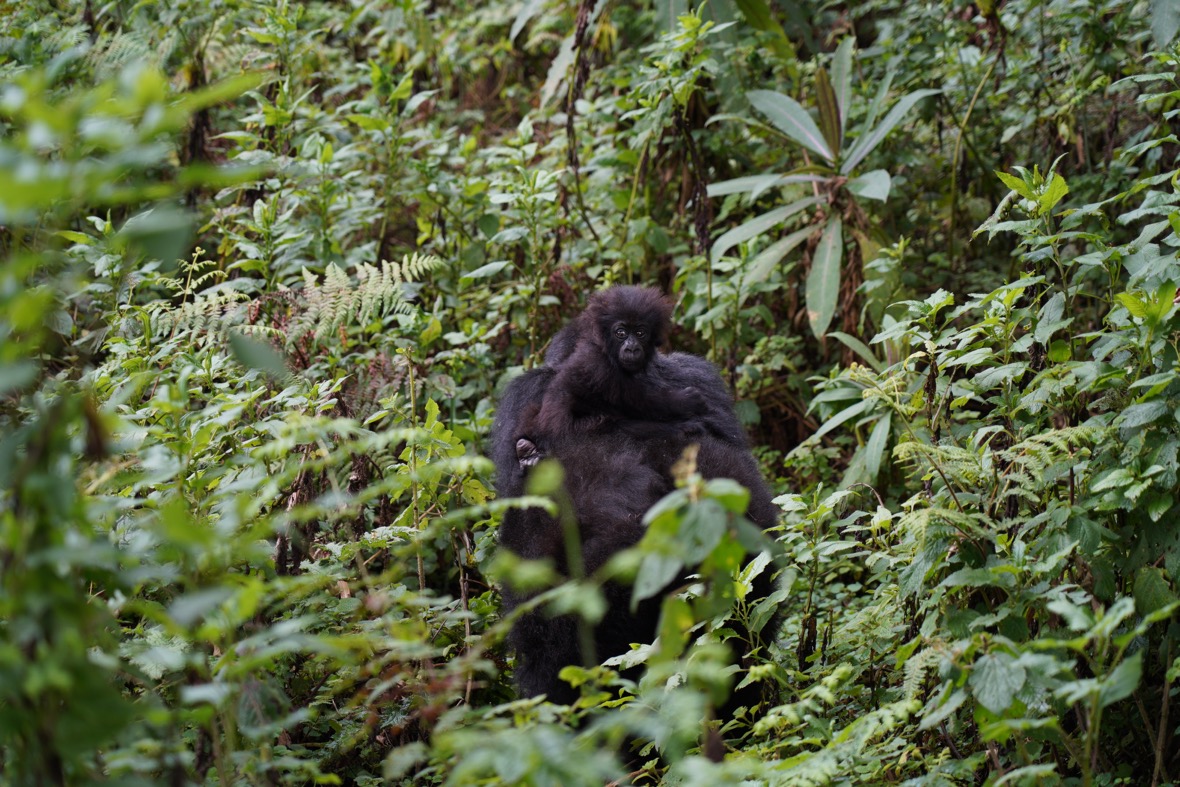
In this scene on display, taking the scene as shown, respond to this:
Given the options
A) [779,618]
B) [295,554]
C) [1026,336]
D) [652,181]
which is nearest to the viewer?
[1026,336]

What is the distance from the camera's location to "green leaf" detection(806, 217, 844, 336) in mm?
4562

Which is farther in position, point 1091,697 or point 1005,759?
point 1005,759

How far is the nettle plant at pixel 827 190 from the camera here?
470cm

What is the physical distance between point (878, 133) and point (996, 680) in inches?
136

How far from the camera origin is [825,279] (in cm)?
465

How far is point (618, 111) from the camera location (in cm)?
589

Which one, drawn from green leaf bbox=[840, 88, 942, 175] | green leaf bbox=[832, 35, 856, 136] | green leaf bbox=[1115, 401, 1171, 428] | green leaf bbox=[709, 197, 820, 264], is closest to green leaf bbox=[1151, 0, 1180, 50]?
green leaf bbox=[840, 88, 942, 175]

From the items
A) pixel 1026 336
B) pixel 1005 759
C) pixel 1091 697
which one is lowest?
pixel 1005 759

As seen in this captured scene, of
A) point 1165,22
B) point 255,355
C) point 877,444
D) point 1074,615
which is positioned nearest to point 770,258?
point 877,444

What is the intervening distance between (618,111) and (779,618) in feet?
11.6

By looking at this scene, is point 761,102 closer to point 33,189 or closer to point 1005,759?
point 1005,759

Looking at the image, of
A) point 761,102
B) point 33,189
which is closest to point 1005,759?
point 33,189

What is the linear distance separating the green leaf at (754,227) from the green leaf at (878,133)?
0.76 ft

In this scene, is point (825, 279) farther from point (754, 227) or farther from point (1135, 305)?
point (1135, 305)
